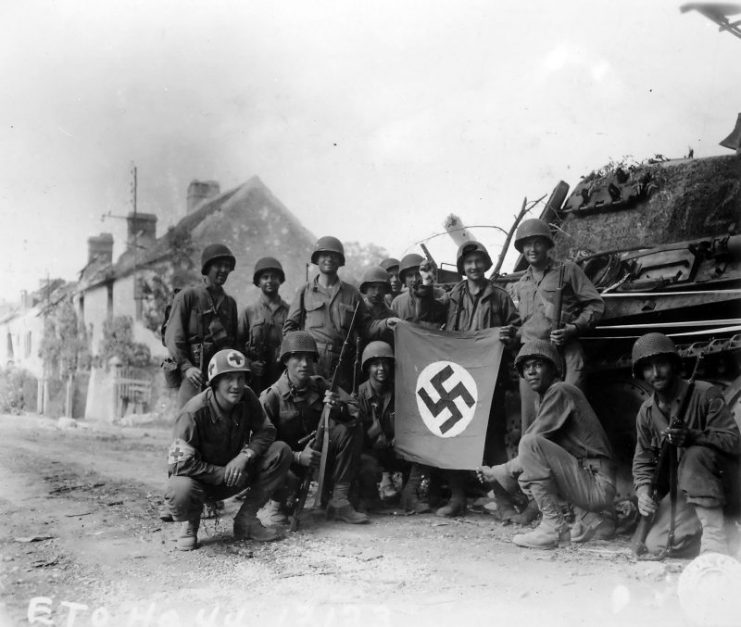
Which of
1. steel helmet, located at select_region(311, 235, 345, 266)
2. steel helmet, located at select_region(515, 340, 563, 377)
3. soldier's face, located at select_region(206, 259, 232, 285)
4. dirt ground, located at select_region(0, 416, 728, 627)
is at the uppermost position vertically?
steel helmet, located at select_region(311, 235, 345, 266)

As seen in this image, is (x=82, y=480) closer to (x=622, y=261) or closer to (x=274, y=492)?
(x=274, y=492)

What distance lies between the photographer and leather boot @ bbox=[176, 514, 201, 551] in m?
5.18

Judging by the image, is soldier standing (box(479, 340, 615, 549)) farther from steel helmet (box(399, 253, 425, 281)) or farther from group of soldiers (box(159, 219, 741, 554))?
steel helmet (box(399, 253, 425, 281))

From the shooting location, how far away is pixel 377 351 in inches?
259

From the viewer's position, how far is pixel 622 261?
21.6 feet

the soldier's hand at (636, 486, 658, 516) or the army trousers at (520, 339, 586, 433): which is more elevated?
the army trousers at (520, 339, 586, 433)

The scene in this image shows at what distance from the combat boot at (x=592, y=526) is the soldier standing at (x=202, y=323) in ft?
9.70

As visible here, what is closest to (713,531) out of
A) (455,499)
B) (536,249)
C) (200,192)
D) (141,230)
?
(455,499)

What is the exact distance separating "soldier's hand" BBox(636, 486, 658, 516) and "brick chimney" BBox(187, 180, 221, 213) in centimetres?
1384

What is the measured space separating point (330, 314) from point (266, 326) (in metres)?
0.87

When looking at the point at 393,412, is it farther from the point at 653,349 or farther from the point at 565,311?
the point at 653,349

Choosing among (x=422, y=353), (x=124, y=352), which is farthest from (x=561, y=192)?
(x=124, y=352)

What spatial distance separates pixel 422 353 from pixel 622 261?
180cm

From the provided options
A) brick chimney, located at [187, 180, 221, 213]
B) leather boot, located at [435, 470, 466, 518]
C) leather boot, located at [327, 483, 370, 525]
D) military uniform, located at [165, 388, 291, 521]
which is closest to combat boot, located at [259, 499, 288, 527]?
leather boot, located at [327, 483, 370, 525]
